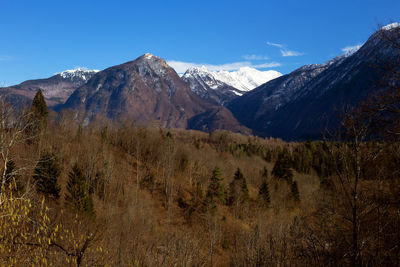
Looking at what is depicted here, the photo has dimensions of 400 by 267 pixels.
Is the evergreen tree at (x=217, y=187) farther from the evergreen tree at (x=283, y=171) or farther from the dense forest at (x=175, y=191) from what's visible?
the evergreen tree at (x=283, y=171)

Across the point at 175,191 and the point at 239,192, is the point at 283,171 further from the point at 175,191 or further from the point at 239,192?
the point at 175,191

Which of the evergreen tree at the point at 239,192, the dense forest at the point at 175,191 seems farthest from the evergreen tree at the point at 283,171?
the evergreen tree at the point at 239,192

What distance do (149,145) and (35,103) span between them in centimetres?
2819

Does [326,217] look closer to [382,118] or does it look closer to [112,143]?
[382,118]

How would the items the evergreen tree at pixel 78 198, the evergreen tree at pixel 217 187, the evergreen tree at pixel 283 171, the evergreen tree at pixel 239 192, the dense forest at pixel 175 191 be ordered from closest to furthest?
the dense forest at pixel 175 191
the evergreen tree at pixel 78 198
the evergreen tree at pixel 239 192
the evergreen tree at pixel 217 187
the evergreen tree at pixel 283 171

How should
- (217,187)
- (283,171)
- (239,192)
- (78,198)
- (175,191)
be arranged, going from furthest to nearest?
(283,171)
(175,191)
(217,187)
(239,192)
(78,198)

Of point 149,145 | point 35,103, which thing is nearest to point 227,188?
point 149,145

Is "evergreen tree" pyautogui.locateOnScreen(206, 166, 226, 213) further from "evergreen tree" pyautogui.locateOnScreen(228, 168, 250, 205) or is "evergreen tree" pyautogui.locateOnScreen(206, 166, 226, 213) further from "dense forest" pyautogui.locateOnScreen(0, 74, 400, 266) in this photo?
"evergreen tree" pyautogui.locateOnScreen(228, 168, 250, 205)

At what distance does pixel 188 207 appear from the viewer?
2168 inches

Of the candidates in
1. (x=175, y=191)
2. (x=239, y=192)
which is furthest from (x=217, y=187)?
(x=175, y=191)

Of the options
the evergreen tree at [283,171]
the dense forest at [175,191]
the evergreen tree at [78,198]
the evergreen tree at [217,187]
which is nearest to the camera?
the dense forest at [175,191]

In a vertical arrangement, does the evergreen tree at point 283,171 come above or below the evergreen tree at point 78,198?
below

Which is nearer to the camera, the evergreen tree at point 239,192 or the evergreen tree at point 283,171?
the evergreen tree at point 239,192

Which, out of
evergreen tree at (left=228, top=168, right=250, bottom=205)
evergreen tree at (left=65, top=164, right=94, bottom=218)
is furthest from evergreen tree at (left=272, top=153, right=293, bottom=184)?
evergreen tree at (left=65, top=164, right=94, bottom=218)
